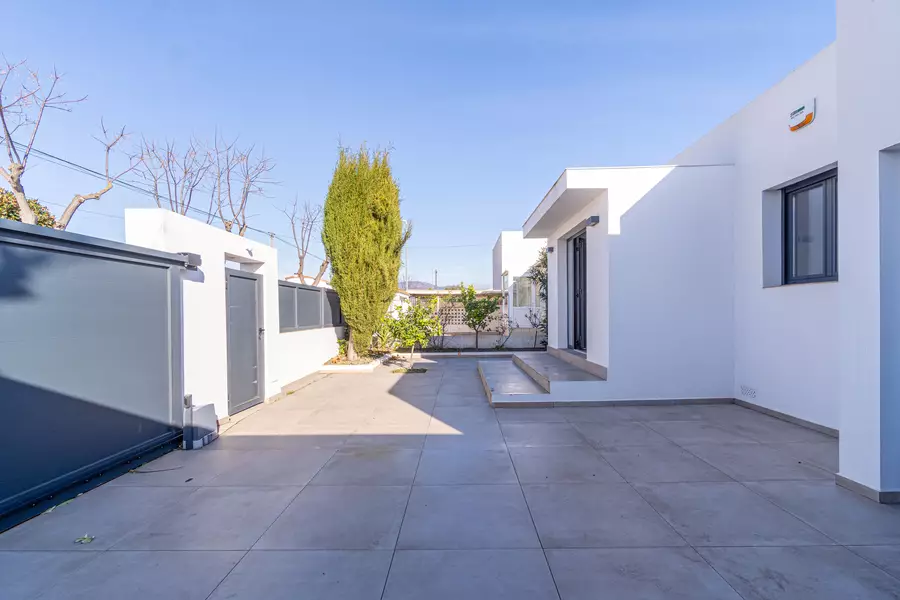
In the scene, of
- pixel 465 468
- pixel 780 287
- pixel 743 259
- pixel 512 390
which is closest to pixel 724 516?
pixel 465 468

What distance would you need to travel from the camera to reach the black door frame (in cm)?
917

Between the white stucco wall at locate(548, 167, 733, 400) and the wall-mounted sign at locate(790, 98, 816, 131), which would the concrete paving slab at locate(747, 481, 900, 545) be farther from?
the wall-mounted sign at locate(790, 98, 816, 131)

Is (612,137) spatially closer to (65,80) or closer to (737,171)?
(737,171)

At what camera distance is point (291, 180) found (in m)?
18.2

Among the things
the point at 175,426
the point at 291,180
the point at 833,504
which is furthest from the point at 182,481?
the point at 291,180

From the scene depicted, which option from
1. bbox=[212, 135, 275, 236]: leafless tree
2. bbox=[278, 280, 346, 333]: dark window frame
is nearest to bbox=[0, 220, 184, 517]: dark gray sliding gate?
bbox=[278, 280, 346, 333]: dark window frame

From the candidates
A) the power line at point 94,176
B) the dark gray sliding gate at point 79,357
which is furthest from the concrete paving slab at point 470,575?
the power line at point 94,176

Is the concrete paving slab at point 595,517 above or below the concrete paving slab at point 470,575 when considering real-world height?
below

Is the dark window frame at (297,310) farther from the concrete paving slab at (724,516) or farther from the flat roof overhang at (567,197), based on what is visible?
the concrete paving slab at (724,516)

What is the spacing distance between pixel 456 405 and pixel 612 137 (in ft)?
30.5

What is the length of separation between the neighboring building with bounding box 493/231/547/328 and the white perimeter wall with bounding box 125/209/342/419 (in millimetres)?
13299

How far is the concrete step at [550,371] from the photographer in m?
6.72

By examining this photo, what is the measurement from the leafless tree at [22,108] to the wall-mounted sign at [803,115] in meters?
12.8

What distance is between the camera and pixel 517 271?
20203mm
